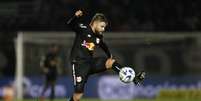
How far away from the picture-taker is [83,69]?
38.7 ft

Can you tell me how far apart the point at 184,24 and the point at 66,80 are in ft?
20.7

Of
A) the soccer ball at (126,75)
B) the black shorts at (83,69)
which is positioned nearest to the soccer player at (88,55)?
the black shorts at (83,69)

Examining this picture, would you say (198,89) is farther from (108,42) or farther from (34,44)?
(34,44)

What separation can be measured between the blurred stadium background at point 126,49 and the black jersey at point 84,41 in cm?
1323

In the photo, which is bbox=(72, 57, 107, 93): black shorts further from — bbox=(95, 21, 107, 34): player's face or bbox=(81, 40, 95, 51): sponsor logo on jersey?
bbox=(95, 21, 107, 34): player's face

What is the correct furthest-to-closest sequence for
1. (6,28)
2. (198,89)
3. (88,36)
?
(6,28), (198,89), (88,36)

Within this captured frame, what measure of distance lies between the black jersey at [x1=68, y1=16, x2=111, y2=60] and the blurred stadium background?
43.4 ft

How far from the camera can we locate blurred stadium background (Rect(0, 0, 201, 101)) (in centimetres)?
2647

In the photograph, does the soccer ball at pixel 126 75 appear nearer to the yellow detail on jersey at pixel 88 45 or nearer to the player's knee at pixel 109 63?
the player's knee at pixel 109 63

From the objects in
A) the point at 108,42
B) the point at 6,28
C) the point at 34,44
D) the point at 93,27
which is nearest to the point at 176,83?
the point at 108,42

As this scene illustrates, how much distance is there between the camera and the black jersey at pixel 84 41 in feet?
39.2

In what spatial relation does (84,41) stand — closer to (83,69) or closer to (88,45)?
(88,45)

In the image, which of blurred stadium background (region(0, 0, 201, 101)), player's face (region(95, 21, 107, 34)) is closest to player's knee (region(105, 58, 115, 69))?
player's face (region(95, 21, 107, 34))

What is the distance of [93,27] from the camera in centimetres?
1213
